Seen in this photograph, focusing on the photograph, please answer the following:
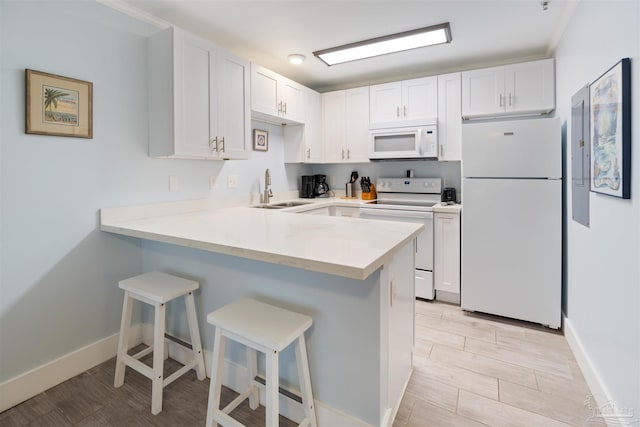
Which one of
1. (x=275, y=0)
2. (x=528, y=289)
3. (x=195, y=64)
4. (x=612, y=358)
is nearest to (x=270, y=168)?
(x=195, y=64)

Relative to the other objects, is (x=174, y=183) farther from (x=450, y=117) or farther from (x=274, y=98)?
(x=450, y=117)

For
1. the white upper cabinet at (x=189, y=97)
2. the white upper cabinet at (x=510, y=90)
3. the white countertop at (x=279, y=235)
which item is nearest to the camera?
the white countertop at (x=279, y=235)

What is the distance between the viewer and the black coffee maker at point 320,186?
4.03 metres

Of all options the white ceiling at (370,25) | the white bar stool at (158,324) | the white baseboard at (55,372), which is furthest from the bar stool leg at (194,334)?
the white ceiling at (370,25)

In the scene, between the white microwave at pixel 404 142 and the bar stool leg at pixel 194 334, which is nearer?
the bar stool leg at pixel 194 334

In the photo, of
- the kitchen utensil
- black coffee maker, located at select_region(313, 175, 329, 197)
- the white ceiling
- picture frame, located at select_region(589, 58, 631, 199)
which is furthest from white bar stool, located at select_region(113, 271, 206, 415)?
the kitchen utensil

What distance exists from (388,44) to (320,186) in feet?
6.07

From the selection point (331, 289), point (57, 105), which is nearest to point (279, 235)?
point (331, 289)

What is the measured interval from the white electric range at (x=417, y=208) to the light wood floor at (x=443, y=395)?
871mm

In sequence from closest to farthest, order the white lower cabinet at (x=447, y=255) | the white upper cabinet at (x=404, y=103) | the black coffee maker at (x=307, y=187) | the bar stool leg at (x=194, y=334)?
the bar stool leg at (x=194, y=334)
the white lower cabinet at (x=447, y=255)
the white upper cabinet at (x=404, y=103)
the black coffee maker at (x=307, y=187)

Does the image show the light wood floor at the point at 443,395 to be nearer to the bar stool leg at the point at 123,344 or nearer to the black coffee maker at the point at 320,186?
the bar stool leg at the point at 123,344

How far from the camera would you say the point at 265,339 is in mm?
1217

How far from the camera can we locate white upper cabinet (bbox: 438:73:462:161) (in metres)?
3.16

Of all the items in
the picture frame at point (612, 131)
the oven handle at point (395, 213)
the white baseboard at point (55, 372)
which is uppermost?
the picture frame at point (612, 131)
